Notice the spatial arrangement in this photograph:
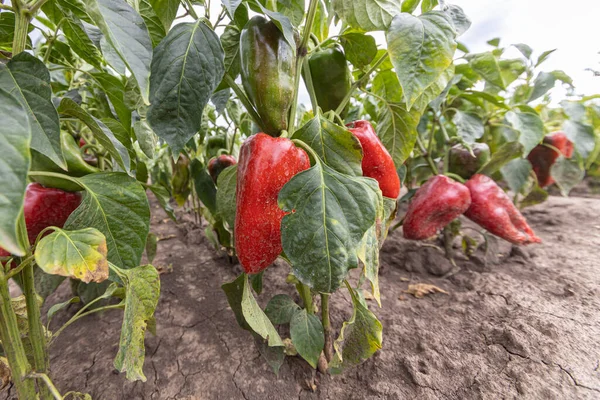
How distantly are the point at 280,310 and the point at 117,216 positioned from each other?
0.43 meters

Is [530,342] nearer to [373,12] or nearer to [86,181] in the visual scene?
[373,12]

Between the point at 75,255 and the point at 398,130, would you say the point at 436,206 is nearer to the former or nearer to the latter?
the point at 398,130

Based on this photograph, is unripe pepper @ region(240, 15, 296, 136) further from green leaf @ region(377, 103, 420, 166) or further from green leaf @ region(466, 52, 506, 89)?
green leaf @ region(466, 52, 506, 89)

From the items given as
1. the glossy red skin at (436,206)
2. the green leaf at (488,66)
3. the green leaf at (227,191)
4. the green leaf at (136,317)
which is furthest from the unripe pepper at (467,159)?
the green leaf at (136,317)

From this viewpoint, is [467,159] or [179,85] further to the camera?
[467,159]

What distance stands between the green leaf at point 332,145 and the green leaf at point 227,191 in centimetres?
22

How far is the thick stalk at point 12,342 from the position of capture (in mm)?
433

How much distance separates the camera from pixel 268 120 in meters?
0.58

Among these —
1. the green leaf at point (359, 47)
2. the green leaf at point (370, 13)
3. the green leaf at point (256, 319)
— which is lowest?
the green leaf at point (256, 319)

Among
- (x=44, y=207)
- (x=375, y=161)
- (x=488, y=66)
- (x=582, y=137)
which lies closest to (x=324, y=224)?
(x=375, y=161)

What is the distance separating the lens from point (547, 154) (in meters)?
1.51

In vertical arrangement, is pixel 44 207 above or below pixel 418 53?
below

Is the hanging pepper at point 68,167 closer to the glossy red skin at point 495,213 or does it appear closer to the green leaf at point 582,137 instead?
the glossy red skin at point 495,213

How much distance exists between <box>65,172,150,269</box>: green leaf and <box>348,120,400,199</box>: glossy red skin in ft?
1.40
